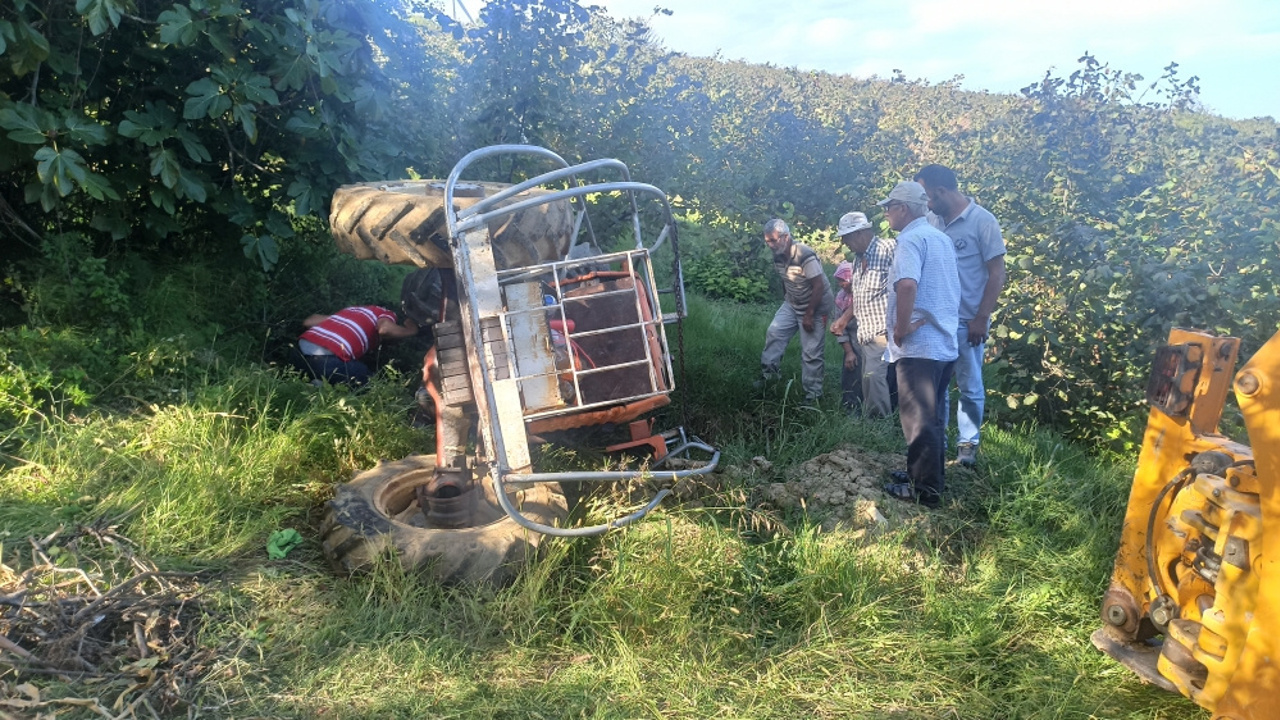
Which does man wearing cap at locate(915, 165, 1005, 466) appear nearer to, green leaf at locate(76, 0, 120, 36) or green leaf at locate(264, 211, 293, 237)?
green leaf at locate(264, 211, 293, 237)

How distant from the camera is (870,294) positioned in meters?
5.60

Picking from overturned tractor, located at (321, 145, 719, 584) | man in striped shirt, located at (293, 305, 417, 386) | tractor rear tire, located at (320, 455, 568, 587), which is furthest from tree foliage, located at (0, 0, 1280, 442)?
tractor rear tire, located at (320, 455, 568, 587)

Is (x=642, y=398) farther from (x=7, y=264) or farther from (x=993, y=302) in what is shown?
(x=7, y=264)

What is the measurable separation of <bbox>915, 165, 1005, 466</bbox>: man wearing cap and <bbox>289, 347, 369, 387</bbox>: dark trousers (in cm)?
374

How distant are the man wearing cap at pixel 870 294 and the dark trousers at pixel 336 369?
3362mm

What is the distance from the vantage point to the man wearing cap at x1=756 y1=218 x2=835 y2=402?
6242 mm

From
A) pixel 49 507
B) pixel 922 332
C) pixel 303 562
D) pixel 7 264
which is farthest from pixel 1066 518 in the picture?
pixel 7 264

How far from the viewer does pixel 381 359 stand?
20.0 feet

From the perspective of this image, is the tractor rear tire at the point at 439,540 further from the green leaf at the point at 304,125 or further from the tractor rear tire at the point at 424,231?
the green leaf at the point at 304,125

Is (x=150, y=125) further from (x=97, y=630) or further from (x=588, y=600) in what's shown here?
(x=588, y=600)

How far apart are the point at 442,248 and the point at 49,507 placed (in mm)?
2157

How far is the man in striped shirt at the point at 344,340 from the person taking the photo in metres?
5.34

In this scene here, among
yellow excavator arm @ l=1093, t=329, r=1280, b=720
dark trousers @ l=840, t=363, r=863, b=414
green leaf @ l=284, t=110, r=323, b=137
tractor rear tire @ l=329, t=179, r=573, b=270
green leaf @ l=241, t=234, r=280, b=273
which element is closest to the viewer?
yellow excavator arm @ l=1093, t=329, r=1280, b=720

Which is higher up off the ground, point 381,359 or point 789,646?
point 381,359
